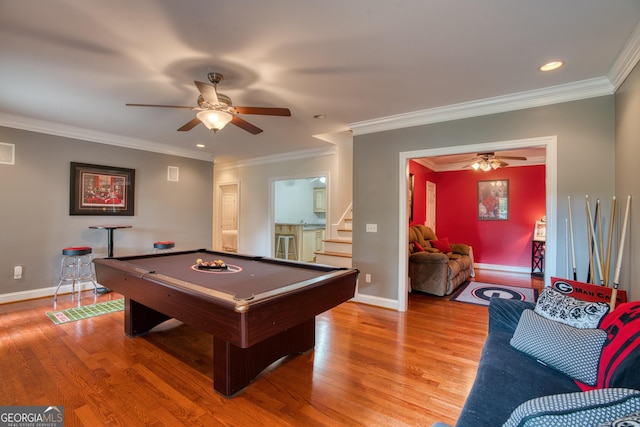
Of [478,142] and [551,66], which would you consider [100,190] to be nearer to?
[478,142]

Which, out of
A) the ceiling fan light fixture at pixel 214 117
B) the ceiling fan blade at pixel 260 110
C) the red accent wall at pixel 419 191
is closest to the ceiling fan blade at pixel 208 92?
the ceiling fan light fixture at pixel 214 117

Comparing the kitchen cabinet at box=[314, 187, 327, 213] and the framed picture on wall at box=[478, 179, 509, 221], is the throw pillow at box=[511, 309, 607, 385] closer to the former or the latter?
the framed picture on wall at box=[478, 179, 509, 221]

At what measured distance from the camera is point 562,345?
1525 mm

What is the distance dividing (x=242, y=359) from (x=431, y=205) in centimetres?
603

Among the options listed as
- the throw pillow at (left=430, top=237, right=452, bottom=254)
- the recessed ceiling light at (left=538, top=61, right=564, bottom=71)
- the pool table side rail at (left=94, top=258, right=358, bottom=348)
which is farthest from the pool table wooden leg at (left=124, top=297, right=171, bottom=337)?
the throw pillow at (left=430, top=237, right=452, bottom=254)

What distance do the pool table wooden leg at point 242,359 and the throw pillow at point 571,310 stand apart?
1.79 m

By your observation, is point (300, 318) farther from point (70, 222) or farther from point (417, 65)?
point (70, 222)

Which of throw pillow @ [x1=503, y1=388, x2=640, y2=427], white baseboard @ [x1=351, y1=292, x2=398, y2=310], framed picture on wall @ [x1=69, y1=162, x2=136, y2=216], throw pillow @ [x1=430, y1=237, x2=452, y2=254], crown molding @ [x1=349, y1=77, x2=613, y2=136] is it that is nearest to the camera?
throw pillow @ [x1=503, y1=388, x2=640, y2=427]

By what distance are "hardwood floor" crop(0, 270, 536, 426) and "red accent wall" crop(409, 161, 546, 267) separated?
144 inches

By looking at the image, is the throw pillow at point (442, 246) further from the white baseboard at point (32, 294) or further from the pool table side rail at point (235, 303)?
the white baseboard at point (32, 294)

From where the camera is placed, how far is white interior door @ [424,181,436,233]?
676 centimetres

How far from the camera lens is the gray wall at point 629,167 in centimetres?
214

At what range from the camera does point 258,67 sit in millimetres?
2461

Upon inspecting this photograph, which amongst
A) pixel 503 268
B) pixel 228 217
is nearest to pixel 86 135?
pixel 228 217
